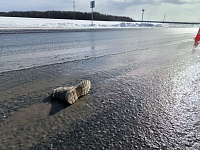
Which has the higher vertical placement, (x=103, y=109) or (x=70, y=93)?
(x=70, y=93)

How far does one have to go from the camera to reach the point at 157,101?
158 inches

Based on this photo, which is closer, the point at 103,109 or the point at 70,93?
the point at 103,109

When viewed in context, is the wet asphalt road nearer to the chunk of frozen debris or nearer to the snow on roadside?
the chunk of frozen debris

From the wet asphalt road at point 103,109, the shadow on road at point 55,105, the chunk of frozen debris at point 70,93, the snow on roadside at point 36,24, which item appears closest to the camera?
the wet asphalt road at point 103,109

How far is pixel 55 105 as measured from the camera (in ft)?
12.2

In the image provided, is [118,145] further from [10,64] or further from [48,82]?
[10,64]

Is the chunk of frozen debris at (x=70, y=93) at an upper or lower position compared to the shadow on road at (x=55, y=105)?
upper

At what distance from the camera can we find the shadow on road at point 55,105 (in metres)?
3.47

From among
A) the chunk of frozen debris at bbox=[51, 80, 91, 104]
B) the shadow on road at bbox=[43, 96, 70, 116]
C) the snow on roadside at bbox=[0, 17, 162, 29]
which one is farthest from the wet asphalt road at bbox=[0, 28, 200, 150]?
the snow on roadside at bbox=[0, 17, 162, 29]

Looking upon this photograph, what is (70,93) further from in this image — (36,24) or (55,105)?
(36,24)

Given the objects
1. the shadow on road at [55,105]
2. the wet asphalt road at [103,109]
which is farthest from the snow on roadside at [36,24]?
the shadow on road at [55,105]

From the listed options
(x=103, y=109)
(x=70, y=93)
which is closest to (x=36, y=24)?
(x=70, y=93)

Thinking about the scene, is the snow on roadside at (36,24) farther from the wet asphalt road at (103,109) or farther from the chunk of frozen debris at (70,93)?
the chunk of frozen debris at (70,93)

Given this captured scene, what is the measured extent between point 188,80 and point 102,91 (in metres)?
2.62
